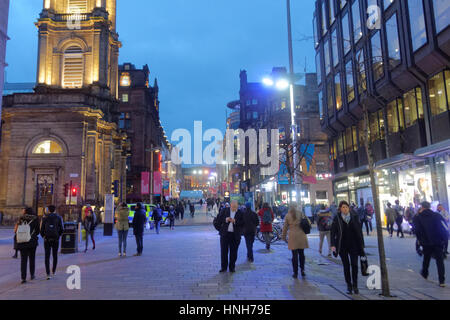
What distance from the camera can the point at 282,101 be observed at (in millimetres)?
50500

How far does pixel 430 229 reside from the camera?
805cm

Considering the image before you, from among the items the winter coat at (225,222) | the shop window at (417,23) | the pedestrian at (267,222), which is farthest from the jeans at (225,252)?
the shop window at (417,23)

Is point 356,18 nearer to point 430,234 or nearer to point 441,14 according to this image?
point 441,14

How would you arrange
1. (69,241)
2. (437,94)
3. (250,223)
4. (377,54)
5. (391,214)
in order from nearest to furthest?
(250,223)
(69,241)
(437,94)
(391,214)
(377,54)

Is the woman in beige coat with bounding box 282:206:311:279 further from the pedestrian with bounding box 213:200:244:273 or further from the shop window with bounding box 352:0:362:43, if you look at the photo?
the shop window with bounding box 352:0:362:43

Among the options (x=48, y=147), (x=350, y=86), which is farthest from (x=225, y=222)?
(x=48, y=147)

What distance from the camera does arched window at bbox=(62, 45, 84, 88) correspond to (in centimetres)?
3997

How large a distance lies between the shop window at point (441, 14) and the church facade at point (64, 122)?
28.1 metres

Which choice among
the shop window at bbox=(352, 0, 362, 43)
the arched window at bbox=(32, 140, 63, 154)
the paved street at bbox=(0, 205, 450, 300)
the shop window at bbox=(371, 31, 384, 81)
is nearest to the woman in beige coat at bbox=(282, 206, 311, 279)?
the paved street at bbox=(0, 205, 450, 300)

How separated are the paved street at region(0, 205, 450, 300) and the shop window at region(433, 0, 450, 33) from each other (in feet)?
34.6

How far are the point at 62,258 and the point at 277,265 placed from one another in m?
7.62

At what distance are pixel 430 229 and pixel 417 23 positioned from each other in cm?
1440

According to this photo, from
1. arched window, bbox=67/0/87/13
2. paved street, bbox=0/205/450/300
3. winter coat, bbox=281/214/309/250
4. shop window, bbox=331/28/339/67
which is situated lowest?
paved street, bbox=0/205/450/300
